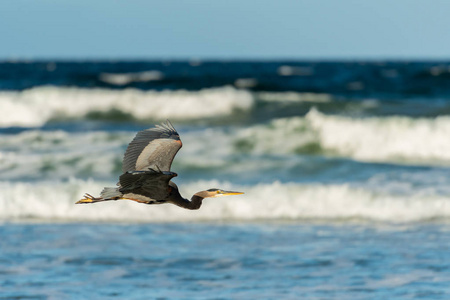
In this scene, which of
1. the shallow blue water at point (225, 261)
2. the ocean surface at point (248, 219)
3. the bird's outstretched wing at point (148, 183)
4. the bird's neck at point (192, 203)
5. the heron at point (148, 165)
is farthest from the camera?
the ocean surface at point (248, 219)

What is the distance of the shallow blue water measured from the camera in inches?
275

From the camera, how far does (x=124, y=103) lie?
2708cm

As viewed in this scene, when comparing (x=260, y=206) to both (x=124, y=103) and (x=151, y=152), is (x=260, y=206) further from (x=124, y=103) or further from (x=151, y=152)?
(x=124, y=103)

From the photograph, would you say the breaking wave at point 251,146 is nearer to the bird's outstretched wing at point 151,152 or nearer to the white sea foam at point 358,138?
the white sea foam at point 358,138

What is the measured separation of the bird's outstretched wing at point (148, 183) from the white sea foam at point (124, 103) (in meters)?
18.7

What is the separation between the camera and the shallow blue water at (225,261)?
6.98 metres

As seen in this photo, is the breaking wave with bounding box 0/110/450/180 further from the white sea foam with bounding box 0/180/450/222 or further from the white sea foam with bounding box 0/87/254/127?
the white sea foam with bounding box 0/87/254/127

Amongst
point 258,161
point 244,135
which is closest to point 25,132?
point 244,135

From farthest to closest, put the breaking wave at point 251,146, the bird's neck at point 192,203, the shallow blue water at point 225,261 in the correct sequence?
the breaking wave at point 251,146, the shallow blue water at point 225,261, the bird's neck at point 192,203

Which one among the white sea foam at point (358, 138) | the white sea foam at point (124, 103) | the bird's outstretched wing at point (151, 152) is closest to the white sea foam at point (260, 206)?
the bird's outstretched wing at point (151, 152)

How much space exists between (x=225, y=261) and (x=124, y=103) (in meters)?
19.5

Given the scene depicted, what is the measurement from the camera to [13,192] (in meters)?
11.2

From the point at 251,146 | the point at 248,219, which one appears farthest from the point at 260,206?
the point at 251,146

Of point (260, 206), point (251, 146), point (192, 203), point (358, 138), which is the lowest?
point (192, 203)
